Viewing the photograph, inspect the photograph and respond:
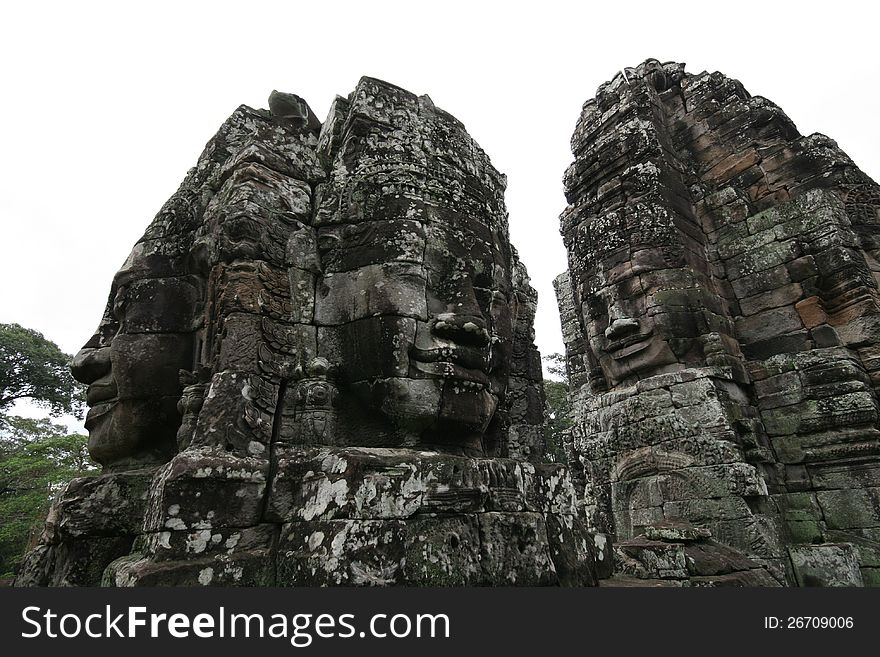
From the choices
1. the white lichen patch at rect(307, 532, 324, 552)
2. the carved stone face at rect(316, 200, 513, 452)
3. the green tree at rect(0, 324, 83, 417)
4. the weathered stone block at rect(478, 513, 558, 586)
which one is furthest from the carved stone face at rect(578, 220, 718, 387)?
Result: the green tree at rect(0, 324, 83, 417)

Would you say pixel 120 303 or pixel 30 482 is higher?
pixel 30 482

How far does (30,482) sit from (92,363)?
16809 millimetres

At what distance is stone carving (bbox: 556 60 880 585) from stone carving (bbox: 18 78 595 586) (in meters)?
2.85

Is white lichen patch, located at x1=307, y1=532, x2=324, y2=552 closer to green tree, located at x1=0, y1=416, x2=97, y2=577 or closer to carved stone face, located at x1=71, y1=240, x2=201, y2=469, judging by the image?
carved stone face, located at x1=71, y1=240, x2=201, y2=469

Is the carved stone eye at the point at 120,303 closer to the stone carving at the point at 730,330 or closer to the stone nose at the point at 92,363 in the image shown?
the stone nose at the point at 92,363

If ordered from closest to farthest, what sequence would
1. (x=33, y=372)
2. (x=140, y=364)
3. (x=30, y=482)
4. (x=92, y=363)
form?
1. (x=140, y=364)
2. (x=92, y=363)
3. (x=30, y=482)
4. (x=33, y=372)

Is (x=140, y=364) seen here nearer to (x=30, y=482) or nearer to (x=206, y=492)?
(x=206, y=492)

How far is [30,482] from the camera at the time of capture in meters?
15.6

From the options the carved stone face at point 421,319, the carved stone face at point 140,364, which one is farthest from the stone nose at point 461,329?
the carved stone face at point 140,364

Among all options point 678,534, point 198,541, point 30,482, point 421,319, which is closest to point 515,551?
point 421,319

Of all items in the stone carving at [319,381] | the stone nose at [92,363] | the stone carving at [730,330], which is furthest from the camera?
the stone carving at [730,330]

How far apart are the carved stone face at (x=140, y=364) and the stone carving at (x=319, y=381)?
1 centimetres

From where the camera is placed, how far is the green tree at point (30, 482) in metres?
14.5

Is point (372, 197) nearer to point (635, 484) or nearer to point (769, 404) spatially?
point (635, 484)
